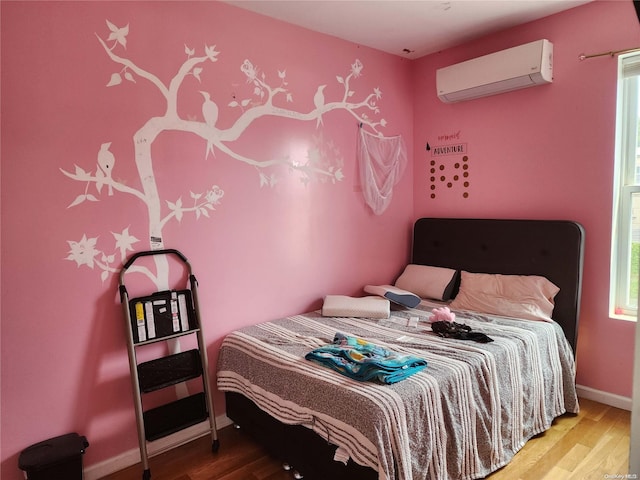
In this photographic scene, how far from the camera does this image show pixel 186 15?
243 cm

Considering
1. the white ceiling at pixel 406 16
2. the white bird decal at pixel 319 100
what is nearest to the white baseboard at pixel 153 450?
the white bird decal at pixel 319 100

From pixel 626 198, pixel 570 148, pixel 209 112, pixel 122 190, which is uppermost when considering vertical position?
pixel 209 112

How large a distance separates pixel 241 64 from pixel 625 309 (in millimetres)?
2929

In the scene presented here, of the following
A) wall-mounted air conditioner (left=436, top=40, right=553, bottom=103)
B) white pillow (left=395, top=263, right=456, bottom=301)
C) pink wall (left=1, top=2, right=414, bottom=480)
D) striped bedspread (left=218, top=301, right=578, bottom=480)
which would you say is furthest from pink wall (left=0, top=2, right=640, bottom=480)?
striped bedspread (left=218, top=301, right=578, bottom=480)

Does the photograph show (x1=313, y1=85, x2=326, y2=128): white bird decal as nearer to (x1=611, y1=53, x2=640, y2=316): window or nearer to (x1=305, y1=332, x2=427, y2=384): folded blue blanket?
(x1=305, y1=332, x2=427, y2=384): folded blue blanket

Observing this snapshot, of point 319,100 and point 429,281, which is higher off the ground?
point 319,100

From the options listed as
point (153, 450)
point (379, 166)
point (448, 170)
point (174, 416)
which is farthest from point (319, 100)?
point (153, 450)

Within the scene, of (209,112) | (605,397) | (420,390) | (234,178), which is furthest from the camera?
(605,397)

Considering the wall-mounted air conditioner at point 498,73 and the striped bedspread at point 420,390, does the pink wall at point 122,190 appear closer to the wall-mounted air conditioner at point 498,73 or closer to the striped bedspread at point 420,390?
the striped bedspread at point 420,390

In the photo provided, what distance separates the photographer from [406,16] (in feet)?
9.23

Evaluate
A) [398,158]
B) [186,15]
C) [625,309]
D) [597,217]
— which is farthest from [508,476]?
[186,15]

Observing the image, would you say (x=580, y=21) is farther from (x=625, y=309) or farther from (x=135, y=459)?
(x=135, y=459)

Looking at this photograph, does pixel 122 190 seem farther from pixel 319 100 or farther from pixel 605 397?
pixel 605 397

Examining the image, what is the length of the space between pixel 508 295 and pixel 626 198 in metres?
0.95
